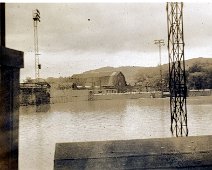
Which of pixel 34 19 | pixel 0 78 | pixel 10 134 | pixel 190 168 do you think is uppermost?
pixel 34 19

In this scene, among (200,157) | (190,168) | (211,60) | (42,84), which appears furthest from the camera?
(211,60)

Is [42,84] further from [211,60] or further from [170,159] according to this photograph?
[211,60]

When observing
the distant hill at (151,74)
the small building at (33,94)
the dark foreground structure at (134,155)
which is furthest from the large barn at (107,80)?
the dark foreground structure at (134,155)

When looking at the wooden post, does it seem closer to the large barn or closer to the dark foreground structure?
the dark foreground structure

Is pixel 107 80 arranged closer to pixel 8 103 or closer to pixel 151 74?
pixel 151 74

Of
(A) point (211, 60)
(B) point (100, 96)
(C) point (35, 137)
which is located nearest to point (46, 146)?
(C) point (35, 137)

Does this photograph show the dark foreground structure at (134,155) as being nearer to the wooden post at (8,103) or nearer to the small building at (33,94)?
the wooden post at (8,103)
